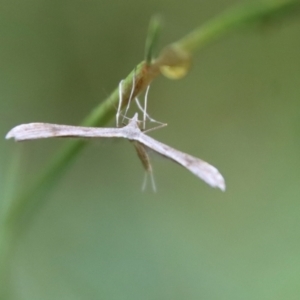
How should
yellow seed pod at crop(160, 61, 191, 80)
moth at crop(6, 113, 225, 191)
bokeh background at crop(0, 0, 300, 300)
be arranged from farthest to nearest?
bokeh background at crop(0, 0, 300, 300)
moth at crop(6, 113, 225, 191)
yellow seed pod at crop(160, 61, 191, 80)

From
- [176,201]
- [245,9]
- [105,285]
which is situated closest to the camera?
[245,9]

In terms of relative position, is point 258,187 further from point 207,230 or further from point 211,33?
point 211,33

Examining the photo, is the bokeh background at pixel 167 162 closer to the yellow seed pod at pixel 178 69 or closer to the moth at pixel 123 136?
the moth at pixel 123 136

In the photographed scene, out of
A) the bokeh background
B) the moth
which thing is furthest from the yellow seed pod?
the bokeh background

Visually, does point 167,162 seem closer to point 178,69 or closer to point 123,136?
point 123,136

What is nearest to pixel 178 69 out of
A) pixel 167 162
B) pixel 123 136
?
pixel 123 136

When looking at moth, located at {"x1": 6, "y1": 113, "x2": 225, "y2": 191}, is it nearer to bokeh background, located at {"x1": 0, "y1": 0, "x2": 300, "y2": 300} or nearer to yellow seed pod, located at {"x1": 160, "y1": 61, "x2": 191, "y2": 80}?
yellow seed pod, located at {"x1": 160, "y1": 61, "x2": 191, "y2": 80}

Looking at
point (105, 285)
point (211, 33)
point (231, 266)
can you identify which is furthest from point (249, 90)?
point (211, 33)
